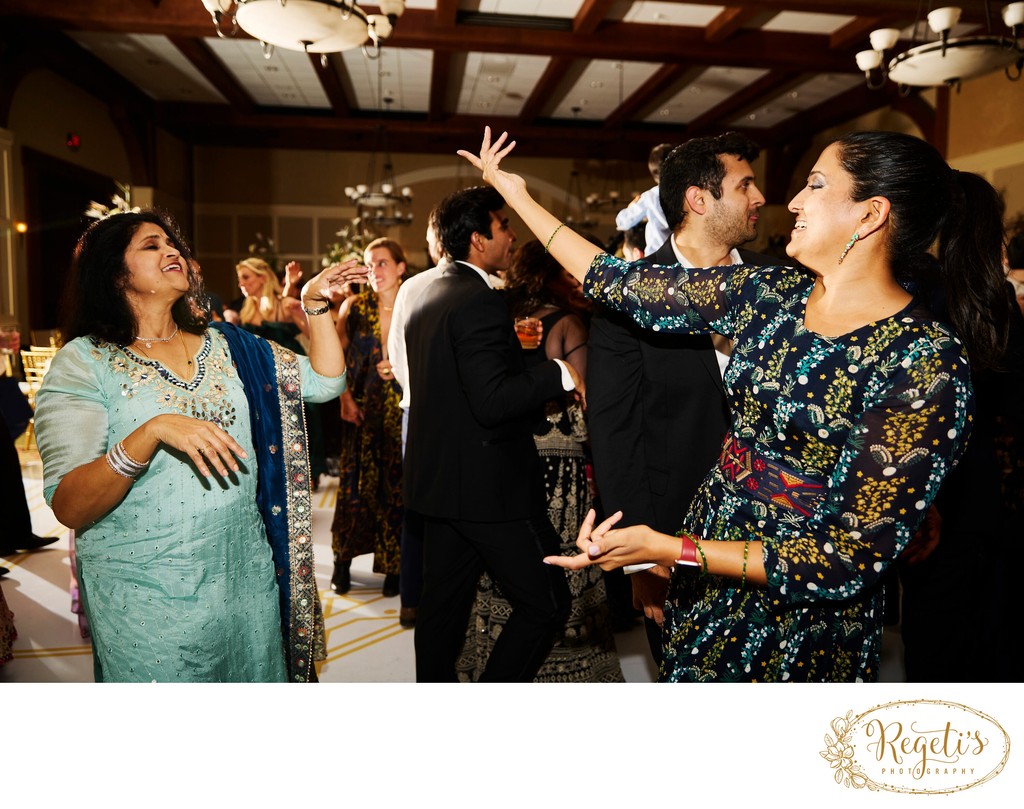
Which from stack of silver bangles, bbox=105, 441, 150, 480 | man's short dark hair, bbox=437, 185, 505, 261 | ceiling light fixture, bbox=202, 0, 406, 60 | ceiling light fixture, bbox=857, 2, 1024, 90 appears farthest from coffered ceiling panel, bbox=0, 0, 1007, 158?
stack of silver bangles, bbox=105, 441, 150, 480

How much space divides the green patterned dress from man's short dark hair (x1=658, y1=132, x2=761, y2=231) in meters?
0.45

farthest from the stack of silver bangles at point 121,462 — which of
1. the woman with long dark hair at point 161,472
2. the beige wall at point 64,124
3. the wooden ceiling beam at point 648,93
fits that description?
the wooden ceiling beam at point 648,93

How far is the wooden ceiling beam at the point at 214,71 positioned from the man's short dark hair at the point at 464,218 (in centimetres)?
741

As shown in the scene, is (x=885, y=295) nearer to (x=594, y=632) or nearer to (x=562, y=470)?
(x=562, y=470)

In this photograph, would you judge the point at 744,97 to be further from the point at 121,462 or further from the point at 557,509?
the point at 121,462

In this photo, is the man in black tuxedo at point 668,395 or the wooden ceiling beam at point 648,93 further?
the wooden ceiling beam at point 648,93

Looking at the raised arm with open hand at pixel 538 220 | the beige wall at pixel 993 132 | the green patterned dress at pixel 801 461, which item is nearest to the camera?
the green patterned dress at pixel 801 461

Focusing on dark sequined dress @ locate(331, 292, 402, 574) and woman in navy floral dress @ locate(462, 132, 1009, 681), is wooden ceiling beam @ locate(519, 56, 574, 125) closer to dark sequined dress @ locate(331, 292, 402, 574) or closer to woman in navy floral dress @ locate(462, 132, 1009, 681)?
dark sequined dress @ locate(331, 292, 402, 574)

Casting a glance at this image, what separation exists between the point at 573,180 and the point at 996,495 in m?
12.4

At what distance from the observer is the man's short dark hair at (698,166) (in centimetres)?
182

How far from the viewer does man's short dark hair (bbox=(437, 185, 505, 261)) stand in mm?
2365

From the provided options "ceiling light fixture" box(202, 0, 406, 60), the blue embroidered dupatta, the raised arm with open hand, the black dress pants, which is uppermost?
"ceiling light fixture" box(202, 0, 406, 60)

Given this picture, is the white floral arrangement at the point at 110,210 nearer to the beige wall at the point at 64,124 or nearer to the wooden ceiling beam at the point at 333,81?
the wooden ceiling beam at the point at 333,81
